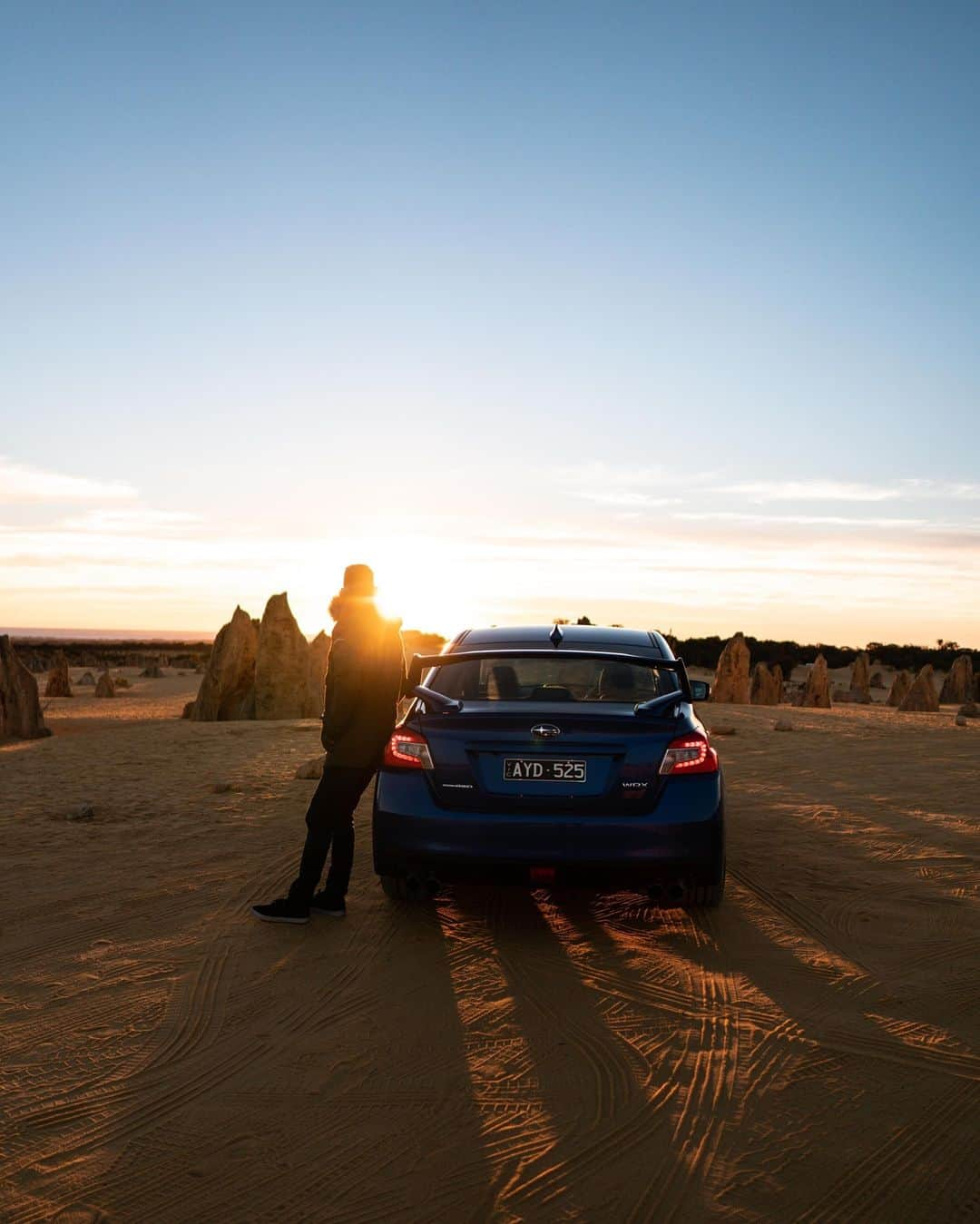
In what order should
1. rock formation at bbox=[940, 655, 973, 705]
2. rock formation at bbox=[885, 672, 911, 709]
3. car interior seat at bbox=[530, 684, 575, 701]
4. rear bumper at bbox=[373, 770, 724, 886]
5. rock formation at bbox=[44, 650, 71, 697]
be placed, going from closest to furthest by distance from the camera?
1. rear bumper at bbox=[373, 770, 724, 886]
2. car interior seat at bbox=[530, 684, 575, 701]
3. rock formation at bbox=[44, 650, 71, 697]
4. rock formation at bbox=[885, 672, 911, 709]
5. rock formation at bbox=[940, 655, 973, 705]

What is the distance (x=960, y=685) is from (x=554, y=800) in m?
35.3

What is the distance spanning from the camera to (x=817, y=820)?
33.7 feet

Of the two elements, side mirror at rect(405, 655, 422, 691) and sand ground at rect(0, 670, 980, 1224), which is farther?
side mirror at rect(405, 655, 422, 691)

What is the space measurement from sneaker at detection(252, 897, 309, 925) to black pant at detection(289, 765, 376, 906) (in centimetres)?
5

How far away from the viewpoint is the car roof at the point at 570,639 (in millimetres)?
6926

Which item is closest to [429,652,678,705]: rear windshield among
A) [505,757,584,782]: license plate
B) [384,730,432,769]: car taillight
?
[384,730,432,769]: car taillight

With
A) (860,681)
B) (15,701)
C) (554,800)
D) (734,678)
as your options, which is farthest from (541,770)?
(860,681)

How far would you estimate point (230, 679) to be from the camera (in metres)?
22.7

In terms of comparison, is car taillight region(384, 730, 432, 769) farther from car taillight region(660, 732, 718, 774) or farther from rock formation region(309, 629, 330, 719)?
rock formation region(309, 629, 330, 719)

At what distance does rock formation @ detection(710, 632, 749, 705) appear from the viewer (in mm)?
32000

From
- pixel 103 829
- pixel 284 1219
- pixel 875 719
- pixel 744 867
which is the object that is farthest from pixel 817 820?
pixel 875 719

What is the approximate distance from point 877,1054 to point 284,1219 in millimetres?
2506

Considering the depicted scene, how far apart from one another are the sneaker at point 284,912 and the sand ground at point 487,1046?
9 centimetres

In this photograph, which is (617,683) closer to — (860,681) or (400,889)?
(400,889)
